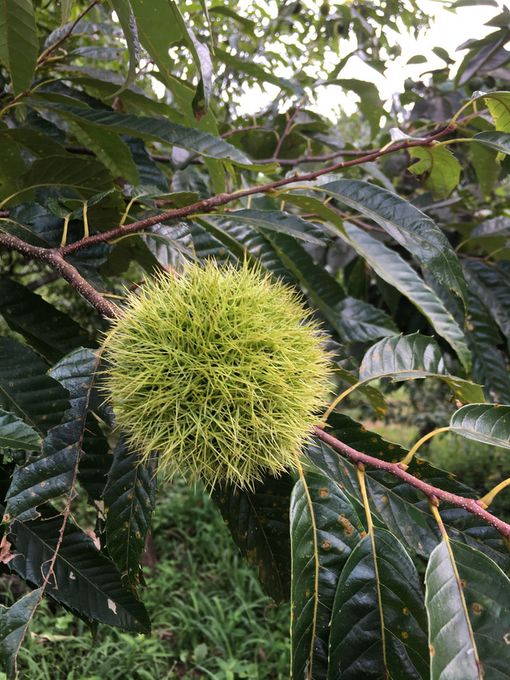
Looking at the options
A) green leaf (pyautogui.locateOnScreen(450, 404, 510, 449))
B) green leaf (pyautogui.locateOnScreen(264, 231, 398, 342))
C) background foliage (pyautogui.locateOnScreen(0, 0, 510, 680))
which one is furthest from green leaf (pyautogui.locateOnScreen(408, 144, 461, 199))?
green leaf (pyautogui.locateOnScreen(450, 404, 510, 449))

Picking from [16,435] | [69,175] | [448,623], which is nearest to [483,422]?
[448,623]

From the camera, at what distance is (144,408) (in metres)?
0.65

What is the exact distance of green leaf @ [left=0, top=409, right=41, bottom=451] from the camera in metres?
0.64

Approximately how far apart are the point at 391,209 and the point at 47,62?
936 millimetres

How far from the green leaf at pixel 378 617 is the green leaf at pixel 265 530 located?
19 cm

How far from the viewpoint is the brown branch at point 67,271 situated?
753mm

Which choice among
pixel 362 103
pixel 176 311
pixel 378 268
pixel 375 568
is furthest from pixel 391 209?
pixel 362 103

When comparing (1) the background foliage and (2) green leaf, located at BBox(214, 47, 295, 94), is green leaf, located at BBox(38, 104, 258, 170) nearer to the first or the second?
(1) the background foliage

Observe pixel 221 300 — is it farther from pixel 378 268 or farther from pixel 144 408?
pixel 378 268

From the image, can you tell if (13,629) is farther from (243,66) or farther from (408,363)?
(243,66)

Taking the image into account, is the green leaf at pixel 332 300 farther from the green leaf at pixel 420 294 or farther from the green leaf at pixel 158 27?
the green leaf at pixel 158 27

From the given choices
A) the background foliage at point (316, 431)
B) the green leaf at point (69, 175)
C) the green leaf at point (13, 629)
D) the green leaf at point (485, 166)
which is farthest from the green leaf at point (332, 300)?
the green leaf at point (13, 629)

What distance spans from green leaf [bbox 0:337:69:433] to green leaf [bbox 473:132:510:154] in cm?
70

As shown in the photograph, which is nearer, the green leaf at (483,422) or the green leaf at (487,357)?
the green leaf at (483,422)
